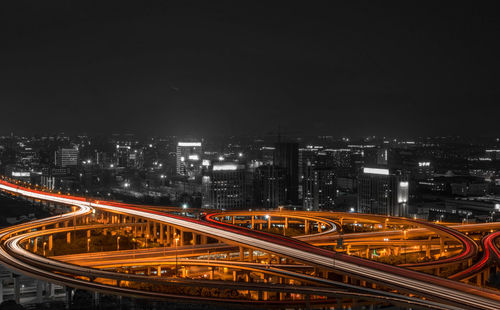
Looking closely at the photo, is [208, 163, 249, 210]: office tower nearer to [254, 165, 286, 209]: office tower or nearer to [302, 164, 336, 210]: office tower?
[254, 165, 286, 209]: office tower

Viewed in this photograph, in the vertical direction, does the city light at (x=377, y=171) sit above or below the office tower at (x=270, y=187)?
above

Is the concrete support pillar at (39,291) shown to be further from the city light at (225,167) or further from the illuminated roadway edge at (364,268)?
→ the city light at (225,167)

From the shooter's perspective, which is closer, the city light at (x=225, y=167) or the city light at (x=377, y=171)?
the city light at (x=377, y=171)

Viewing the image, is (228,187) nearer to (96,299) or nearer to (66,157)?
(96,299)

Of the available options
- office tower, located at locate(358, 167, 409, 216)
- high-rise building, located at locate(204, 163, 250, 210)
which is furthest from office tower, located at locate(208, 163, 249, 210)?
office tower, located at locate(358, 167, 409, 216)

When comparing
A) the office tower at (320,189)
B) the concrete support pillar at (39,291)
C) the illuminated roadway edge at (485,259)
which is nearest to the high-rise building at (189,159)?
the office tower at (320,189)

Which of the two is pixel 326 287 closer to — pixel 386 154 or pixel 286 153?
pixel 286 153
